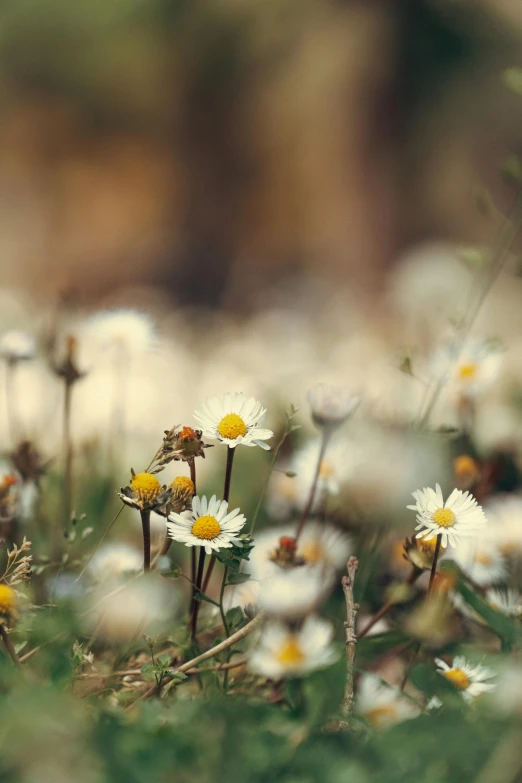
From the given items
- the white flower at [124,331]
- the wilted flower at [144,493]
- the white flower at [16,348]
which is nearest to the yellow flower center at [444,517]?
the wilted flower at [144,493]

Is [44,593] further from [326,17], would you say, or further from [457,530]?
[326,17]

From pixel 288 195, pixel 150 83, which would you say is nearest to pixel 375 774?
pixel 288 195

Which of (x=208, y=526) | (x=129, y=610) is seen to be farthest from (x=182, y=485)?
(x=129, y=610)

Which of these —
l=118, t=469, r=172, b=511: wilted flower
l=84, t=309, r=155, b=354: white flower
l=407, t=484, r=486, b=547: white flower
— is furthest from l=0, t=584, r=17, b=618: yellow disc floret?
l=84, t=309, r=155, b=354: white flower

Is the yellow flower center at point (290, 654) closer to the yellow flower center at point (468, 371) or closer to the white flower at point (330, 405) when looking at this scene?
the white flower at point (330, 405)

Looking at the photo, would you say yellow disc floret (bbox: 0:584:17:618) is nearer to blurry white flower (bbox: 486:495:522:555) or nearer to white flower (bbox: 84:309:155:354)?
white flower (bbox: 84:309:155:354)

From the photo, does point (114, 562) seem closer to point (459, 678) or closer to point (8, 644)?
point (8, 644)
